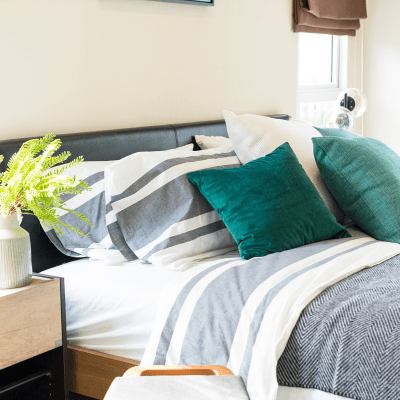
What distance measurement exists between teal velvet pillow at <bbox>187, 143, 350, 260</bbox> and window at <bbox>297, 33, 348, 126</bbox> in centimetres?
208

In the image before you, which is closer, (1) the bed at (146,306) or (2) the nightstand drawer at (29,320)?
(1) the bed at (146,306)

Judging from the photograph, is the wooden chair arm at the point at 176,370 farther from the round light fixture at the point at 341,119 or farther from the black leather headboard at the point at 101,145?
the round light fixture at the point at 341,119

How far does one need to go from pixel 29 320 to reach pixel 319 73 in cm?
329

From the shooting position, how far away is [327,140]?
2047 mm

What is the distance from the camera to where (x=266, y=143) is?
2049 mm

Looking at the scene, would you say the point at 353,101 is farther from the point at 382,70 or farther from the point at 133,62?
the point at 133,62

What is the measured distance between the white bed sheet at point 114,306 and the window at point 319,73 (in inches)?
97.2

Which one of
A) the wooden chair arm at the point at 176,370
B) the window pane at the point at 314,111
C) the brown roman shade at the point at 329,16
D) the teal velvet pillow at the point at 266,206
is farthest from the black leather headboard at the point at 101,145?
the window pane at the point at 314,111

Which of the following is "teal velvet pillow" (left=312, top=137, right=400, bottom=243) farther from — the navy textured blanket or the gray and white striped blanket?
the navy textured blanket

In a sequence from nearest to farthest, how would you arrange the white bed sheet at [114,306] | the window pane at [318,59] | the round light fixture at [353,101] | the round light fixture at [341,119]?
the white bed sheet at [114,306]
the round light fixture at [341,119]
the round light fixture at [353,101]
the window pane at [318,59]

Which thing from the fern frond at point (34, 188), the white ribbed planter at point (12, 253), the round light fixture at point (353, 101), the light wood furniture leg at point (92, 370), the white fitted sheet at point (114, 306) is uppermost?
the round light fixture at point (353, 101)

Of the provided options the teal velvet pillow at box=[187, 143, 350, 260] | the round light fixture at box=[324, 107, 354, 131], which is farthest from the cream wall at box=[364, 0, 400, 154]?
the teal velvet pillow at box=[187, 143, 350, 260]

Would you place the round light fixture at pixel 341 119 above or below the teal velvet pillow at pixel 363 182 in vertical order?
above

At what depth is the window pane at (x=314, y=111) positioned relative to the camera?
3.96 metres
